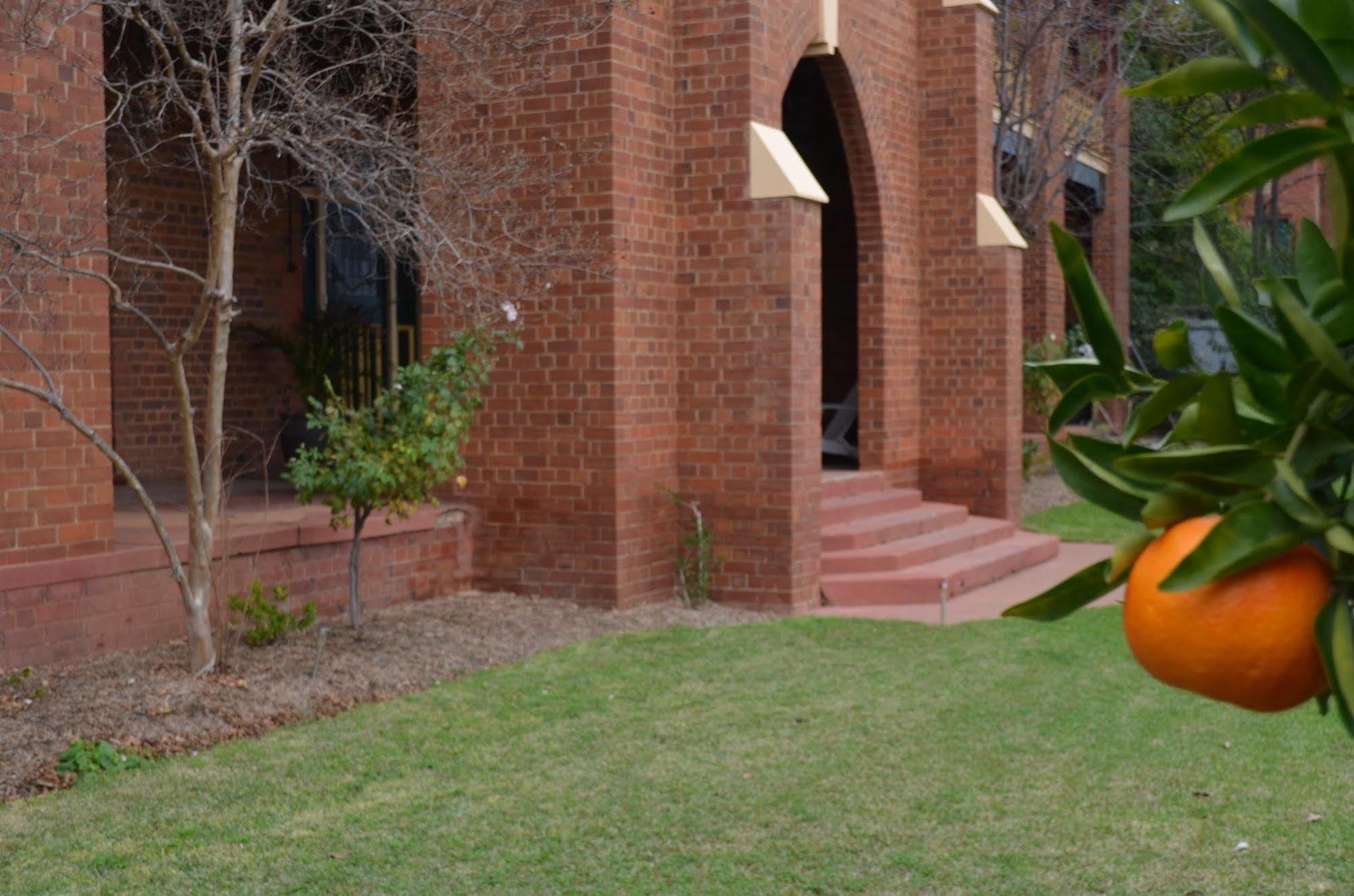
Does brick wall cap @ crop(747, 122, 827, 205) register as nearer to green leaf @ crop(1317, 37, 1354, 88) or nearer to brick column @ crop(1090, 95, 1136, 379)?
green leaf @ crop(1317, 37, 1354, 88)

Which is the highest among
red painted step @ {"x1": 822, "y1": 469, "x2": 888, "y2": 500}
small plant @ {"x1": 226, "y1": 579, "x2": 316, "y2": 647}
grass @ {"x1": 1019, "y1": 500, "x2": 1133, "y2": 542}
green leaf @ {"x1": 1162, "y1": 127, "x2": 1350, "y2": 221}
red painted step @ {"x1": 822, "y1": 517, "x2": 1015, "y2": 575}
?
green leaf @ {"x1": 1162, "y1": 127, "x2": 1350, "y2": 221}

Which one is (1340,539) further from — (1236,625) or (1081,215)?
(1081,215)

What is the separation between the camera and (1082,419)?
82.2ft

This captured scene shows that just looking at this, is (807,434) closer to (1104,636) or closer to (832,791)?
(1104,636)

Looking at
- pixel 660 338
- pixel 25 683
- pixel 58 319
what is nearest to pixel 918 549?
pixel 660 338

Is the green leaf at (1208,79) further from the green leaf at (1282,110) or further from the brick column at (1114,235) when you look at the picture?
the brick column at (1114,235)

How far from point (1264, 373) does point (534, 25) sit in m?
8.66

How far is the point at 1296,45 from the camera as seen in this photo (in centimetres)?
114

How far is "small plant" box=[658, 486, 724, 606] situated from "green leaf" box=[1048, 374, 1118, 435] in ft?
30.8

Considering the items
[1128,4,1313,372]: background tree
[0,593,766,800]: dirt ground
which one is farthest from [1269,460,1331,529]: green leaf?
[1128,4,1313,372]: background tree

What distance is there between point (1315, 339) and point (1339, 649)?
0.23m

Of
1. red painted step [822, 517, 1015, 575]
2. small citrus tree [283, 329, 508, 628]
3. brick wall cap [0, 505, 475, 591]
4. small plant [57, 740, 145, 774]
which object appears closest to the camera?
small plant [57, 740, 145, 774]

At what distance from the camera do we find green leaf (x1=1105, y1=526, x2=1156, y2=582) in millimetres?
1219

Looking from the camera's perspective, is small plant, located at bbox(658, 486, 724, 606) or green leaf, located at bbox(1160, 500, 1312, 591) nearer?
green leaf, located at bbox(1160, 500, 1312, 591)
